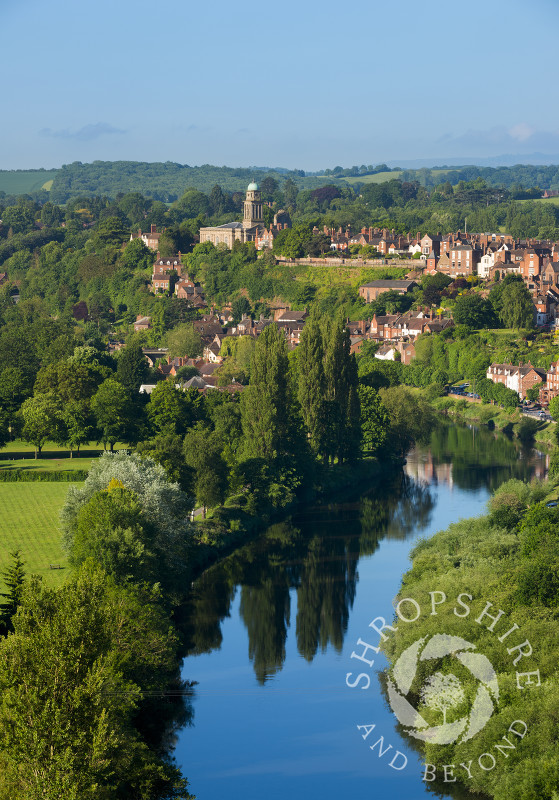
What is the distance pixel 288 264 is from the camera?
89750 mm

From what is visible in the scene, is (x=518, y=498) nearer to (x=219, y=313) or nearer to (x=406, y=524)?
(x=406, y=524)

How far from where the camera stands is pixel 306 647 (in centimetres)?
2919

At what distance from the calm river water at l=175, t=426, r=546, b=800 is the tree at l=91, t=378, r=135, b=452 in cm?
826

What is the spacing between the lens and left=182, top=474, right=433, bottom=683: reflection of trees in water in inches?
1168

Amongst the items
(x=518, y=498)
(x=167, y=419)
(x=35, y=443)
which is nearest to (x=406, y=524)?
(x=518, y=498)

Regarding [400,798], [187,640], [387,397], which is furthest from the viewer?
[387,397]

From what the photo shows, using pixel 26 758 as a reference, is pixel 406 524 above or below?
below

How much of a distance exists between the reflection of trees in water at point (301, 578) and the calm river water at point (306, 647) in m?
0.05

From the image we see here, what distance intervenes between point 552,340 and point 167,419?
31020mm

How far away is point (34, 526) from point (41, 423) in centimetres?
1054

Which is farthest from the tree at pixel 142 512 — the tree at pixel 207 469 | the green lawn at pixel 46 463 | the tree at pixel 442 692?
the green lawn at pixel 46 463

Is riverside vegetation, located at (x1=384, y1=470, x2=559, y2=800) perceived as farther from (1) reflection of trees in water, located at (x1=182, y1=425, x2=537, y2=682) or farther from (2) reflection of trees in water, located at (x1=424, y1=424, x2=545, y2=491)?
(2) reflection of trees in water, located at (x1=424, y1=424, x2=545, y2=491)

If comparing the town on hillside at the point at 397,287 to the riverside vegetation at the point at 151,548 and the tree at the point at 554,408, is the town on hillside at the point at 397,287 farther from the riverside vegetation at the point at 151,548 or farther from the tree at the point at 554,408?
the riverside vegetation at the point at 151,548

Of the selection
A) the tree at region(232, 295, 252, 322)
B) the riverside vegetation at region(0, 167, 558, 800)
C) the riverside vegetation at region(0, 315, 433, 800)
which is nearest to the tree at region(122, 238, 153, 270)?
the riverside vegetation at region(0, 167, 558, 800)
